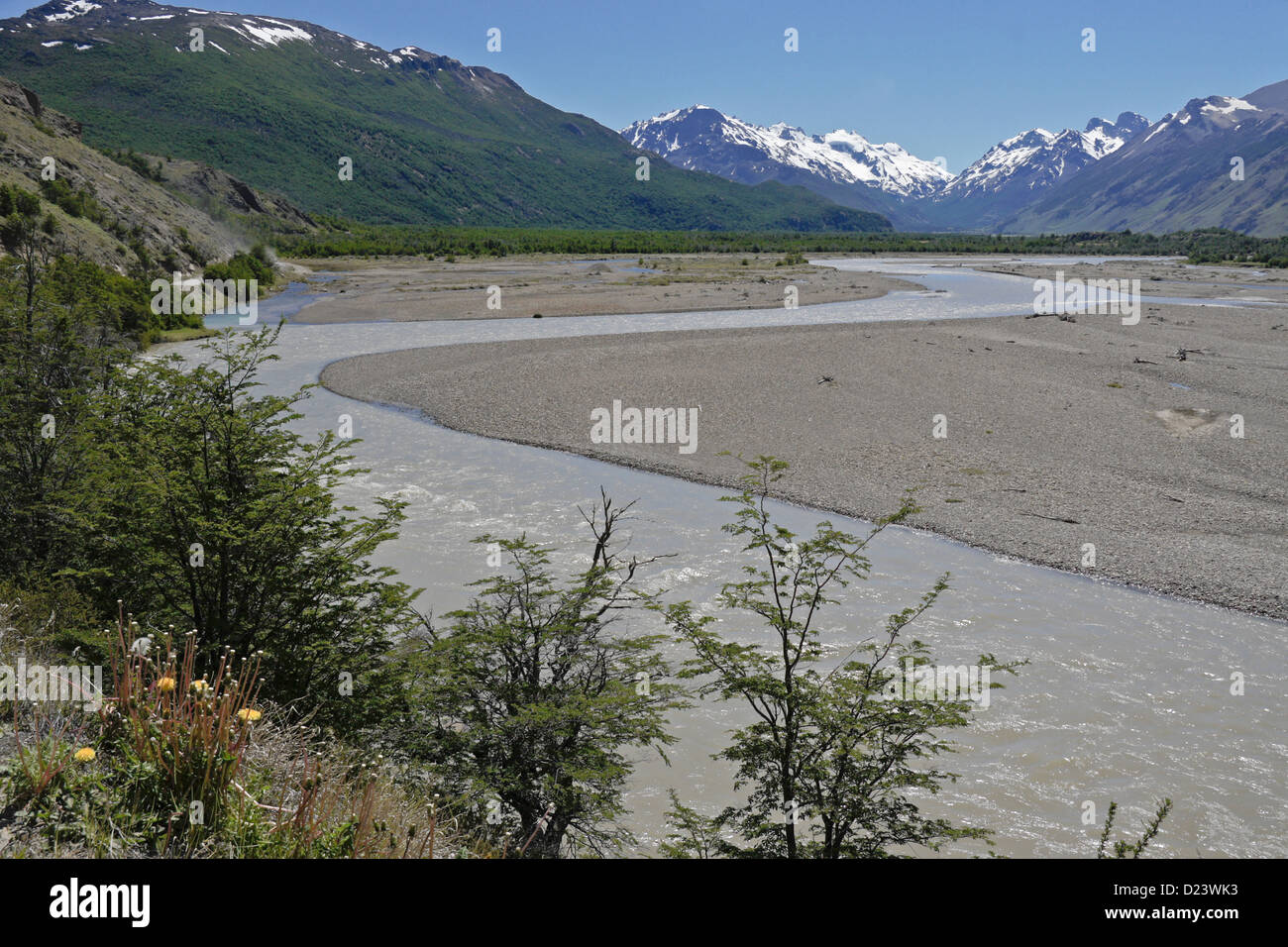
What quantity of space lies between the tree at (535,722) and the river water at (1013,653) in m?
1.32

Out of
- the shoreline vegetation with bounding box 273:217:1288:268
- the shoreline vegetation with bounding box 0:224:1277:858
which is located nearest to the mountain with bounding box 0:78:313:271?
the shoreline vegetation with bounding box 273:217:1288:268

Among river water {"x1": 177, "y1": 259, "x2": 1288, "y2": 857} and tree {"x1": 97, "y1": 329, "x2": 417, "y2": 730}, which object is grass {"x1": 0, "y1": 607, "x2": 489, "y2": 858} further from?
river water {"x1": 177, "y1": 259, "x2": 1288, "y2": 857}

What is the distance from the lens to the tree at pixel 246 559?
7.48m

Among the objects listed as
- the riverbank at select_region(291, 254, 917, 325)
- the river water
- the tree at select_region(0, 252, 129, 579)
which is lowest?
the river water

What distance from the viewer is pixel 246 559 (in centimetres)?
781

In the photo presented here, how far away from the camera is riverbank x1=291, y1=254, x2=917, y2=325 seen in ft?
175

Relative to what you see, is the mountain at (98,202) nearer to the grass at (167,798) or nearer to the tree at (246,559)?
the tree at (246,559)

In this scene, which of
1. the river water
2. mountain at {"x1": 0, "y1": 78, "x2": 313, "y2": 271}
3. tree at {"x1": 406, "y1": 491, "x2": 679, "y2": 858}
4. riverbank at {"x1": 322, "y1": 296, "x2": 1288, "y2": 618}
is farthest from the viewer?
mountain at {"x1": 0, "y1": 78, "x2": 313, "y2": 271}

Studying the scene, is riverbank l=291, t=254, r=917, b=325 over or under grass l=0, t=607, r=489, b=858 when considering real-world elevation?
over

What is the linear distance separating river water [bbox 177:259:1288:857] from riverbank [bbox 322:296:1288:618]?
4.45 ft

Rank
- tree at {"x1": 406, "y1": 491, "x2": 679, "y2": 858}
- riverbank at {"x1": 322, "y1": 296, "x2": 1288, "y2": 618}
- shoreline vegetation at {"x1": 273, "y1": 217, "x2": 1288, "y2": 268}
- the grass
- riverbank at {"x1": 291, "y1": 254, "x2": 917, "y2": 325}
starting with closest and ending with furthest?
1. the grass
2. tree at {"x1": 406, "y1": 491, "x2": 679, "y2": 858}
3. riverbank at {"x1": 322, "y1": 296, "x2": 1288, "y2": 618}
4. riverbank at {"x1": 291, "y1": 254, "x2": 917, "y2": 325}
5. shoreline vegetation at {"x1": 273, "y1": 217, "x2": 1288, "y2": 268}

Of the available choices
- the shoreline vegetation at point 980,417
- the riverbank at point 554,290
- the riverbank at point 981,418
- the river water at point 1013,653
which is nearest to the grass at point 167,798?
the river water at point 1013,653

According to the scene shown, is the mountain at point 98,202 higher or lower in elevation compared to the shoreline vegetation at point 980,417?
higher
